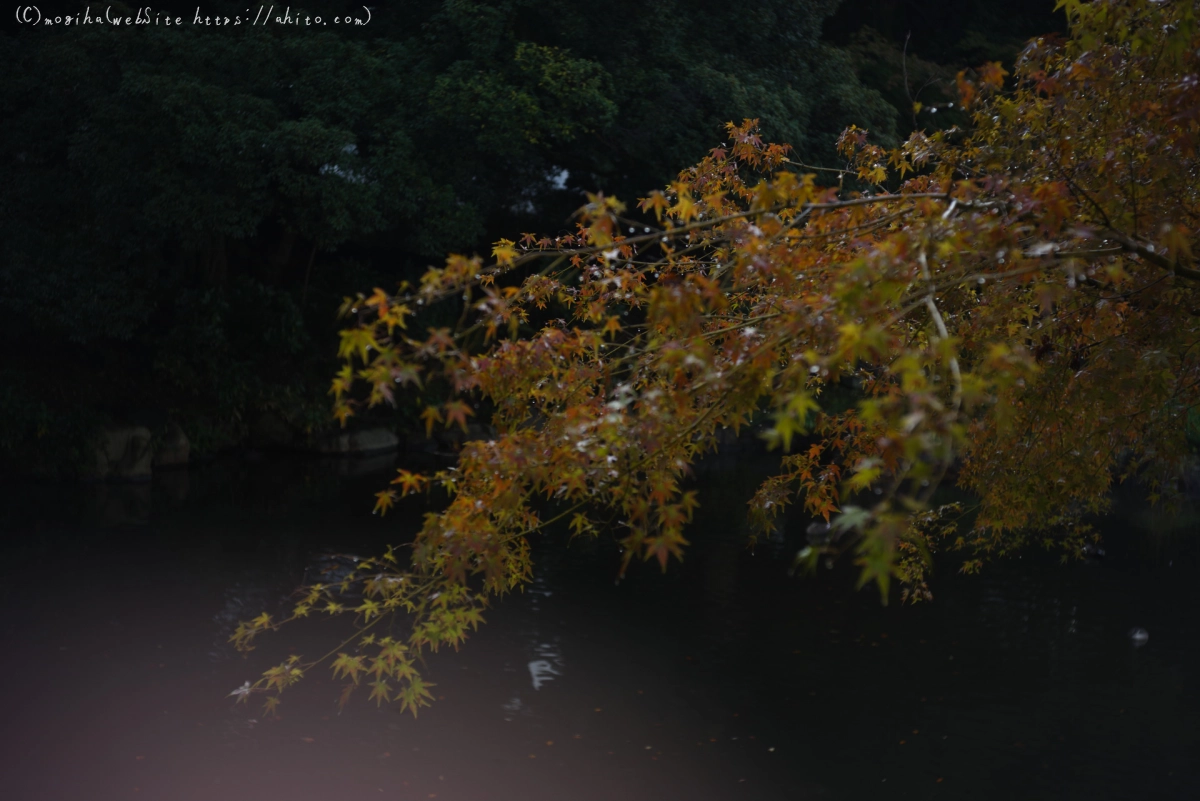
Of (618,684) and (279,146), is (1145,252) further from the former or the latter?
(279,146)

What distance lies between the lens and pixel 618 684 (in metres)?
6.22

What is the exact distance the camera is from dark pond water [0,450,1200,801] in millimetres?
5004

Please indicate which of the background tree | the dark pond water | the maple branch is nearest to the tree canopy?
the maple branch

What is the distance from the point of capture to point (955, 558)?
9461mm

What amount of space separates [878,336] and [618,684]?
500 centimetres

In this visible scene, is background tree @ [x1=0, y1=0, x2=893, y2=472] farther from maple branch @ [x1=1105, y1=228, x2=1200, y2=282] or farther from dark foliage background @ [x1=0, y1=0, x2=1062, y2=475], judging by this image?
maple branch @ [x1=1105, y1=228, x2=1200, y2=282]

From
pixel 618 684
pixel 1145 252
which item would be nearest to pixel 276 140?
pixel 618 684

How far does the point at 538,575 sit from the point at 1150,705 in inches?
176

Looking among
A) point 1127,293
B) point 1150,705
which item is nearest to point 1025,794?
point 1150,705

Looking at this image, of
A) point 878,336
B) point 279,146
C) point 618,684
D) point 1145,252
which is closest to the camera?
point 878,336

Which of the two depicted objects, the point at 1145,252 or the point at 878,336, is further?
the point at 1145,252

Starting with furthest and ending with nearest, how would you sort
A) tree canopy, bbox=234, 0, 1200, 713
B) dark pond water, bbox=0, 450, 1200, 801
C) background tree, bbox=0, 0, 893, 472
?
background tree, bbox=0, 0, 893, 472 → dark pond water, bbox=0, 450, 1200, 801 → tree canopy, bbox=234, 0, 1200, 713

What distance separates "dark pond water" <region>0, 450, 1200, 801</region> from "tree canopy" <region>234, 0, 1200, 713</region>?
5.19 ft

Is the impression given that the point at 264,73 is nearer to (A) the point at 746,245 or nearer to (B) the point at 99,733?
(B) the point at 99,733
